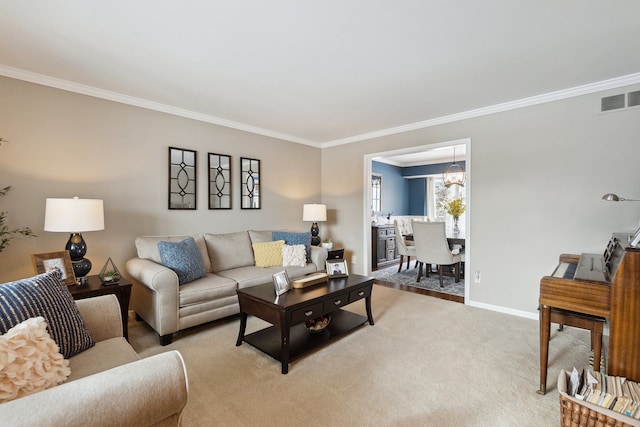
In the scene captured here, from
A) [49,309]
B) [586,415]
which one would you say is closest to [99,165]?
[49,309]

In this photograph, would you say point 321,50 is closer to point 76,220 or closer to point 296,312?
point 296,312

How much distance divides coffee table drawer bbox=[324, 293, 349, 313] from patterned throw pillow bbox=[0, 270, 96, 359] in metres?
1.59

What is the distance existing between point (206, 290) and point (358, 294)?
1.46m

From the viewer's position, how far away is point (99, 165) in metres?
3.05

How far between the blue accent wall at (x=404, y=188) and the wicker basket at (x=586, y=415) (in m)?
5.99

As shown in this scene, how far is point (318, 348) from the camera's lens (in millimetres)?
2510

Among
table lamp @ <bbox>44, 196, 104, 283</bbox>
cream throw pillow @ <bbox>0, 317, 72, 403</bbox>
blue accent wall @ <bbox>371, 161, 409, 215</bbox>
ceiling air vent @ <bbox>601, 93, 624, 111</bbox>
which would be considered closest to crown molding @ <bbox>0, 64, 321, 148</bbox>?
table lamp @ <bbox>44, 196, 104, 283</bbox>

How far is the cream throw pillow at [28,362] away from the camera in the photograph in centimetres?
97

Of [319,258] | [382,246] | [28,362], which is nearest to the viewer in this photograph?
[28,362]

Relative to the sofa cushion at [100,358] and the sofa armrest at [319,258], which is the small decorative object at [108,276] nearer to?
the sofa cushion at [100,358]

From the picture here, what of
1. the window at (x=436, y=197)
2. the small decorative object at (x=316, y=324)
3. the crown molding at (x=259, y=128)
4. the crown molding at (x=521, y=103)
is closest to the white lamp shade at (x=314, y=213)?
the crown molding at (x=259, y=128)

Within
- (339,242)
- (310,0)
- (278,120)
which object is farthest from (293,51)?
(339,242)

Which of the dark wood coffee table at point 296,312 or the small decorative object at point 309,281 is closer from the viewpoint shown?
the dark wood coffee table at point 296,312

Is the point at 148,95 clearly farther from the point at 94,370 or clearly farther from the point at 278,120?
the point at 94,370
